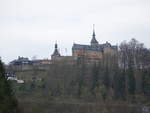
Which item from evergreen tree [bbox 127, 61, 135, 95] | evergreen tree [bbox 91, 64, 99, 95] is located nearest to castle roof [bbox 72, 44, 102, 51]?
evergreen tree [bbox 91, 64, 99, 95]

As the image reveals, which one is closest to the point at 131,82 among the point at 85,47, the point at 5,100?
the point at 5,100

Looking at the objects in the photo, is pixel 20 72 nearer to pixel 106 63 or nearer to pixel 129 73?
pixel 106 63

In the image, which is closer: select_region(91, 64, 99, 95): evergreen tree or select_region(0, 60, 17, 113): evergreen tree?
select_region(0, 60, 17, 113): evergreen tree

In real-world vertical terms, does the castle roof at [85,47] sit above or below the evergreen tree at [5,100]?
above

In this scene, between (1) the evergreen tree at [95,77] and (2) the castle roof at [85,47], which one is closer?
(1) the evergreen tree at [95,77]

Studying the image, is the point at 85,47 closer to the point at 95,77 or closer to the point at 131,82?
the point at 95,77

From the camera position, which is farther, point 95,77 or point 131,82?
point 95,77

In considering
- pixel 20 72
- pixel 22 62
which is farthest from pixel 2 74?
pixel 22 62

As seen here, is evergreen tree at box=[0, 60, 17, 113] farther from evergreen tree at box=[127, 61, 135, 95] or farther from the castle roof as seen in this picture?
the castle roof

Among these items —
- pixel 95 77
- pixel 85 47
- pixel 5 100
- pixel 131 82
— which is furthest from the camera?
pixel 85 47

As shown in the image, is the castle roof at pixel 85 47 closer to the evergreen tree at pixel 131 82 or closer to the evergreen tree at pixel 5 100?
the evergreen tree at pixel 131 82

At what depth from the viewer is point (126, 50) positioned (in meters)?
62.2

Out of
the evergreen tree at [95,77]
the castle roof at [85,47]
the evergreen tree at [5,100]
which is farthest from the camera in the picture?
the castle roof at [85,47]

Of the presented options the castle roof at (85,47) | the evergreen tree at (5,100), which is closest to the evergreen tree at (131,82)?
the castle roof at (85,47)
